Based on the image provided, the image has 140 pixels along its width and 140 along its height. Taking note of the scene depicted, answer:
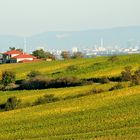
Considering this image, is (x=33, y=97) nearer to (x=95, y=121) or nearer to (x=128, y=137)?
(x=95, y=121)

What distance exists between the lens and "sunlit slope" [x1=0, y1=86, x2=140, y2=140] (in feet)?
127

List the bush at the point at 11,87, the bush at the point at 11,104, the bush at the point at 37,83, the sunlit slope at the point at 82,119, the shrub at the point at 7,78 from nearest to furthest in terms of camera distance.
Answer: the sunlit slope at the point at 82,119 → the bush at the point at 11,104 → the bush at the point at 37,83 → the bush at the point at 11,87 → the shrub at the point at 7,78

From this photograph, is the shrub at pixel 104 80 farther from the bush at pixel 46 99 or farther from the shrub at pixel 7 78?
the shrub at pixel 7 78

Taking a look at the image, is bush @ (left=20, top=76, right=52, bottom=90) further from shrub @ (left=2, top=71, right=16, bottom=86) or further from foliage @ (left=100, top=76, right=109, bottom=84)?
foliage @ (left=100, top=76, right=109, bottom=84)

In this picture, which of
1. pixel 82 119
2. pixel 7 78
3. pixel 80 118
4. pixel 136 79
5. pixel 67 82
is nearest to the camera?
pixel 82 119

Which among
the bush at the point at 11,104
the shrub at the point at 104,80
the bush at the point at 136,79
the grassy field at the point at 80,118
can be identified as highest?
the bush at the point at 136,79

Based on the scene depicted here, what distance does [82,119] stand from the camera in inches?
1811

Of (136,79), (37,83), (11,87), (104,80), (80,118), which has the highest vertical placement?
(136,79)

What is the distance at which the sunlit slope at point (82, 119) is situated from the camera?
38.7 m

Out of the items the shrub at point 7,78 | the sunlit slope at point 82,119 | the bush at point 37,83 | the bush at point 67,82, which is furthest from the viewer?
the shrub at point 7,78

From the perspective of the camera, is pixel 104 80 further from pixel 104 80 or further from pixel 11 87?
pixel 11 87

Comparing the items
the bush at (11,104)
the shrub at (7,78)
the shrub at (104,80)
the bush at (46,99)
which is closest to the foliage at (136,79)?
the shrub at (104,80)

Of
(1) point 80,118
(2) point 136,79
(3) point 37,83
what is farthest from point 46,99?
(1) point 80,118

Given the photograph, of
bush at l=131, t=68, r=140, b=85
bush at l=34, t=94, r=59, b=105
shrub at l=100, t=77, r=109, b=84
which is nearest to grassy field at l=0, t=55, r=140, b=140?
bush at l=34, t=94, r=59, b=105
